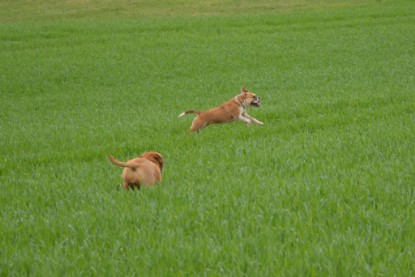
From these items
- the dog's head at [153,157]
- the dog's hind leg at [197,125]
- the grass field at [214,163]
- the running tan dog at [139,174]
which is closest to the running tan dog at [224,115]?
the dog's hind leg at [197,125]

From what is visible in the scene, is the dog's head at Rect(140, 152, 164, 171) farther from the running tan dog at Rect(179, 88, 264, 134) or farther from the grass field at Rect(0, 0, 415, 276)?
the running tan dog at Rect(179, 88, 264, 134)

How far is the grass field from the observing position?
4680mm

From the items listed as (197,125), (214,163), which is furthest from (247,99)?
(214,163)

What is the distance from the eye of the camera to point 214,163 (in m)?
8.84

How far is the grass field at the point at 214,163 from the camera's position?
4680 millimetres

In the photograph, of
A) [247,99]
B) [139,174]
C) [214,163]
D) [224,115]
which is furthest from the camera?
[247,99]

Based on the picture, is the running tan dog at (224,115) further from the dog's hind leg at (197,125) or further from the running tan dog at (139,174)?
the running tan dog at (139,174)

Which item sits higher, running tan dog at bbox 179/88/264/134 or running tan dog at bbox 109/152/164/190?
running tan dog at bbox 109/152/164/190

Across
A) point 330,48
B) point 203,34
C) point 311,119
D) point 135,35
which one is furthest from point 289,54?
point 311,119

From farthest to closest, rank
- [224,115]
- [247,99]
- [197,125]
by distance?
[247,99] < [224,115] < [197,125]

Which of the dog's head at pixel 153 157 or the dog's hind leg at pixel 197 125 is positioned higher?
the dog's head at pixel 153 157

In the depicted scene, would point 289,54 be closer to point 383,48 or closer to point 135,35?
point 383,48

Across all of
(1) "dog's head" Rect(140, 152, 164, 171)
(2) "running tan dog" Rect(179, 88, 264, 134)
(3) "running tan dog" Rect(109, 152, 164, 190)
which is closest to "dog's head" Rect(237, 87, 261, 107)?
(2) "running tan dog" Rect(179, 88, 264, 134)

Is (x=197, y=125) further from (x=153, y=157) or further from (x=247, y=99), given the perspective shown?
(x=153, y=157)
